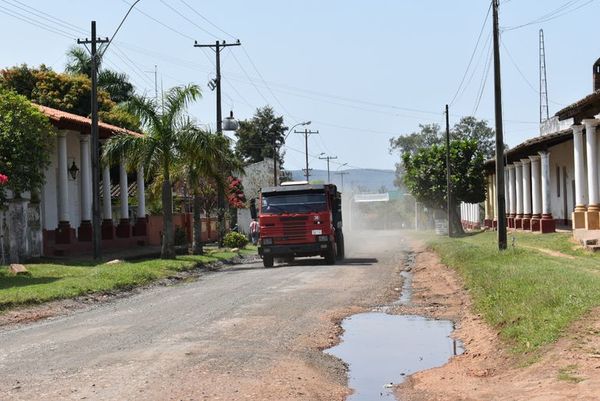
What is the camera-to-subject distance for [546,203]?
39.5 metres

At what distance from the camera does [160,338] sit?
42.3 feet

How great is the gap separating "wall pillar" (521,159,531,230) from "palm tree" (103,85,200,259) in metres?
19.1

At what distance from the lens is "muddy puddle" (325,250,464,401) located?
34.4 ft

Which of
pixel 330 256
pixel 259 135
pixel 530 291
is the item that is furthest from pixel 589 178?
pixel 259 135

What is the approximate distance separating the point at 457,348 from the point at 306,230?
59.5 feet

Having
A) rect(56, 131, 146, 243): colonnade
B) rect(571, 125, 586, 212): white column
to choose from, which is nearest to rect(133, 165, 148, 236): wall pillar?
rect(56, 131, 146, 243): colonnade

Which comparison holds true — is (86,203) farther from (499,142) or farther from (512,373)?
(512,373)

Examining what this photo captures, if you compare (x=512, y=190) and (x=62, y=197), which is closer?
(x=62, y=197)

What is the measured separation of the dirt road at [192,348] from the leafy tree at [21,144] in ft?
27.6

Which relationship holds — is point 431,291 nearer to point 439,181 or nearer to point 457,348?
point 457,348

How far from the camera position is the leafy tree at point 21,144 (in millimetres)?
27578

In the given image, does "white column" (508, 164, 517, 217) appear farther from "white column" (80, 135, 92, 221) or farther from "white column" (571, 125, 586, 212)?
"white column" (80, 135, 92, 221)

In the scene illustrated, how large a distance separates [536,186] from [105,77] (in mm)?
28054

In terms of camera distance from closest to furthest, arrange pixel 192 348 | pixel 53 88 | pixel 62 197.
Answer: pixel 192 348
pixel 62 197
pixel 53 88
